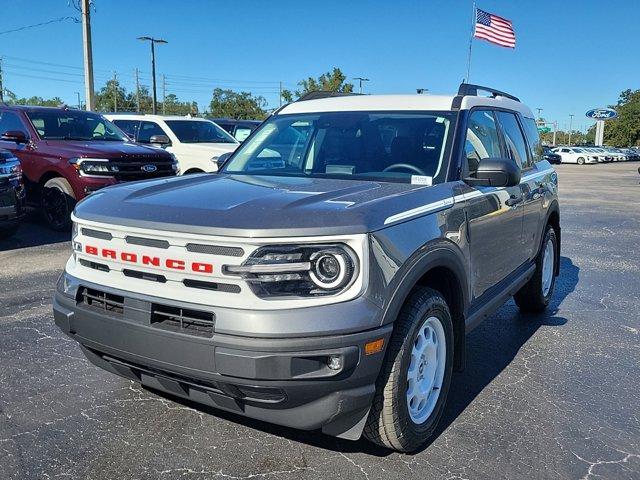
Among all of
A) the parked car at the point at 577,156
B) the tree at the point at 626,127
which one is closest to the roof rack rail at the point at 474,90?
the parked car at the point at 577,156

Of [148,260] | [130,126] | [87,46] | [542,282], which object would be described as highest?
[87,46]

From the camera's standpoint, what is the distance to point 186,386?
2.71m

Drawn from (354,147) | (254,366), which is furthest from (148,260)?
(354,147)

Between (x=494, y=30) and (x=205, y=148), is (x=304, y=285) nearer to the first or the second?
(x=205, y=148)

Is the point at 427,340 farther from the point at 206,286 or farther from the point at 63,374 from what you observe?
the point at 63,374

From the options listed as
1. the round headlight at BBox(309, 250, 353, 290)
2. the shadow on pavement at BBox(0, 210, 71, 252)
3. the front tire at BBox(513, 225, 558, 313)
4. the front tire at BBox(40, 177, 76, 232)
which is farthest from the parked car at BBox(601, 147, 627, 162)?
the round headlight at BBox(309, 250, 353, 290)

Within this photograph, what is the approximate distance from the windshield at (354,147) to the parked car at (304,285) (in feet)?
0.06

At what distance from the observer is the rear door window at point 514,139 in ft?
15.3

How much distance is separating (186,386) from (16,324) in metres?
2.87

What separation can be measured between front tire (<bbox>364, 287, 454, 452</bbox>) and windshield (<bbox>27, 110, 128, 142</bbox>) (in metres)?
8.21

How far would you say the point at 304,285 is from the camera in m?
2.50

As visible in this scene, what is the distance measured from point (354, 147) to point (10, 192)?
539 cm

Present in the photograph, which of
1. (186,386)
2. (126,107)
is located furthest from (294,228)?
(126,107)

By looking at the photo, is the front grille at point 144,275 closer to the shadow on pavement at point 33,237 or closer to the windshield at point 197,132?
the shadow on pavement at point 33,237
